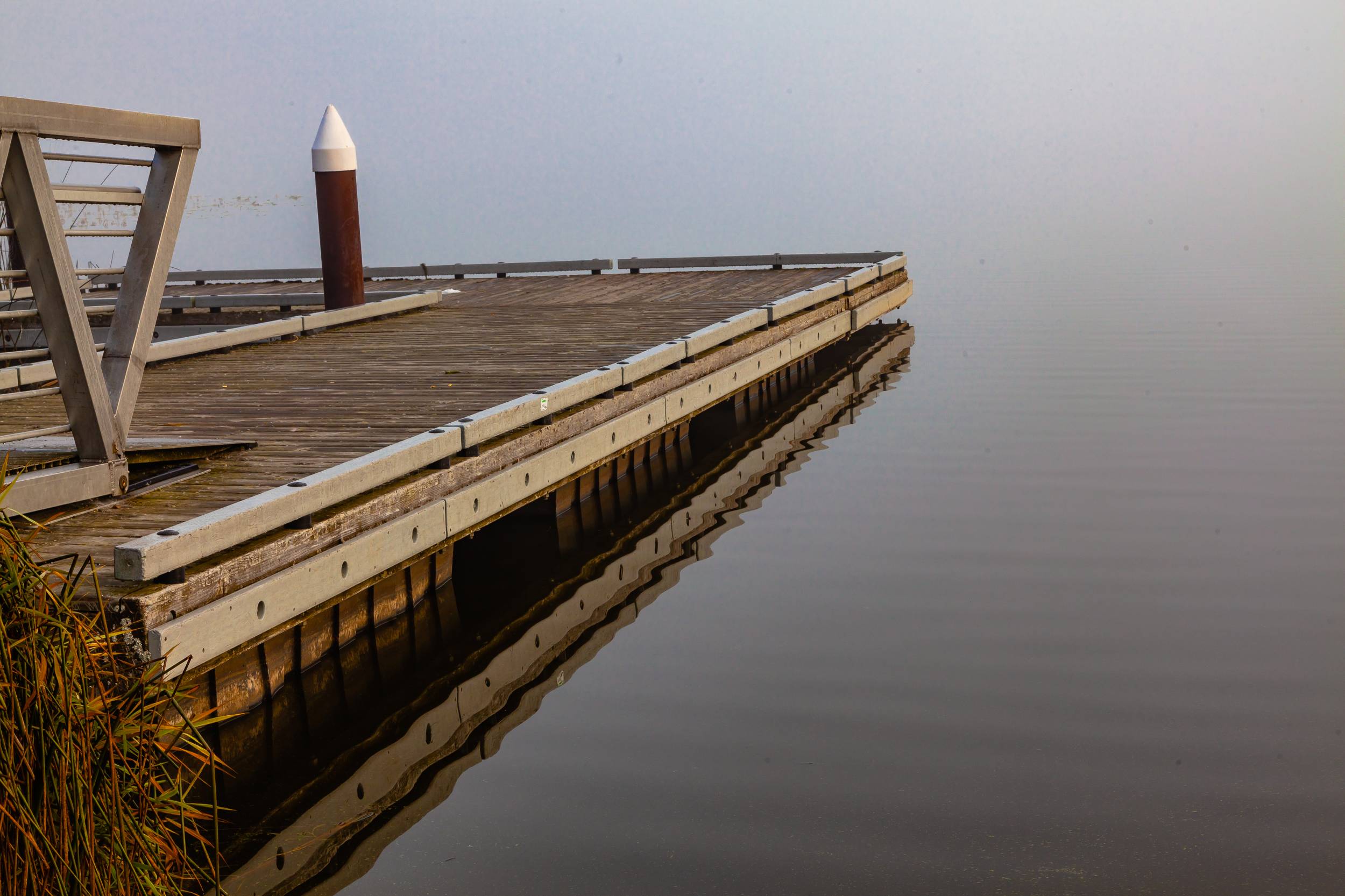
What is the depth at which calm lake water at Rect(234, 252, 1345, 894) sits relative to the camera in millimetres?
4242

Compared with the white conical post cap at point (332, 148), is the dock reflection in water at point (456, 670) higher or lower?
lower

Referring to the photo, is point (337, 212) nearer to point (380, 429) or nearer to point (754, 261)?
point (754, 261)

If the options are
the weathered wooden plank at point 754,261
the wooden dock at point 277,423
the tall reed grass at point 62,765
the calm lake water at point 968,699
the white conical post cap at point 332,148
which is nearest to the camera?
the tall reed grass at point 62,765

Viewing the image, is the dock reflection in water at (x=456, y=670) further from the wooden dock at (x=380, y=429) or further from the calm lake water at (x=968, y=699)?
the wooden dock at (x=380, y=429)

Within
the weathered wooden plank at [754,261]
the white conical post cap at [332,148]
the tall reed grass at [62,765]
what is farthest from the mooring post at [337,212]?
the tall reed grass at [62,765]

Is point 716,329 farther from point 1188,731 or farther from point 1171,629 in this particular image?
point 1188,731

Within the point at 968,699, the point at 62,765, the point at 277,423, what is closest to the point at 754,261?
the point at 277,423

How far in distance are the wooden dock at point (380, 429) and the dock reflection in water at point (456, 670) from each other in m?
0.27

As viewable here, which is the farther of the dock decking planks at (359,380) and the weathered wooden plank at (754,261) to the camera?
the weathered wooden plank at (754,261)

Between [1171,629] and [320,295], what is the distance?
37.2 ft

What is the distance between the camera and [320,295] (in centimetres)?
1558

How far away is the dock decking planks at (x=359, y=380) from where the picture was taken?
5.62 meters

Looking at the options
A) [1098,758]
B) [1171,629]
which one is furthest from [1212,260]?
[1098,758]

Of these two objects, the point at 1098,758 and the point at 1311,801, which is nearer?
the point at 1311,801
